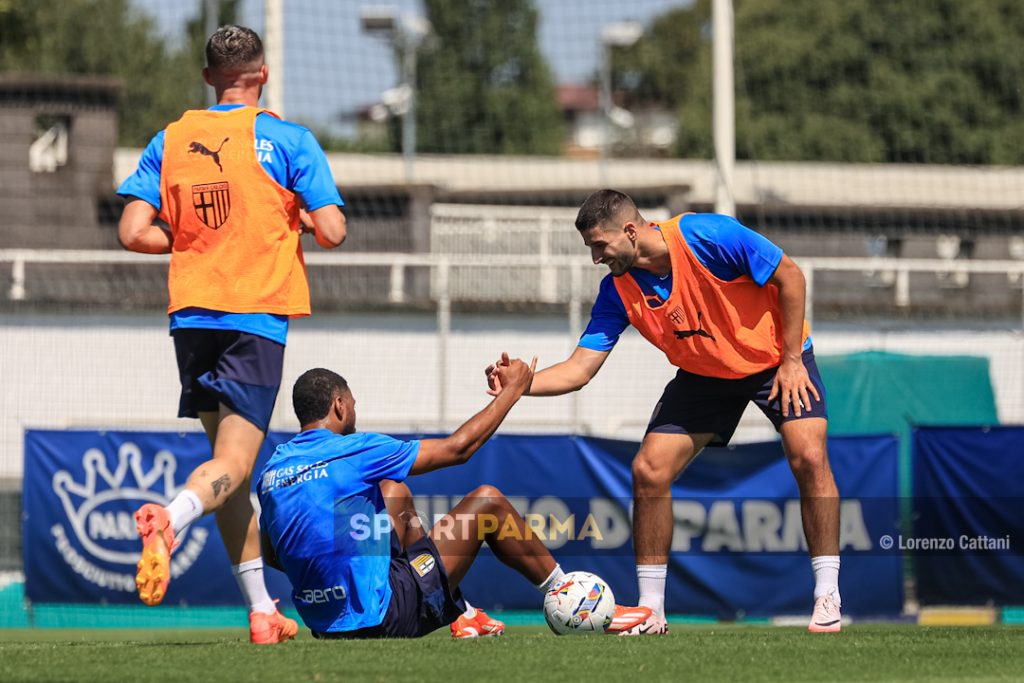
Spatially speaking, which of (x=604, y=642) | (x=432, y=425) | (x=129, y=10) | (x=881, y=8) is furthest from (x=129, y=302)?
(x=881, y=8)

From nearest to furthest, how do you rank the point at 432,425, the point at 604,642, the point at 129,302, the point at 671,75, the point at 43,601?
1. the point at 604,642
2. the point at 43,601
3. the point at 432,425
4. the point at 129,302
5. the point at 671,75

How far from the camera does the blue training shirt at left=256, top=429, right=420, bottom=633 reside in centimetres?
547

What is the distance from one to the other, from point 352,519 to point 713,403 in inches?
71.7

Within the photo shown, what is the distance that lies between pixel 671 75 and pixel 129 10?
80.1 feet

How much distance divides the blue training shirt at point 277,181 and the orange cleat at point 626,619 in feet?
5.93

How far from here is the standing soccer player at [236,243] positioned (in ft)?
18.8

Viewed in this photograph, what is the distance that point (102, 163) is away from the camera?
70.5ft

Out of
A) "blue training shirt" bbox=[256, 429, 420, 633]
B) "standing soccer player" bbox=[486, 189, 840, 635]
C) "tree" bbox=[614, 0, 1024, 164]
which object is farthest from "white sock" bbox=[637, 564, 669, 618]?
"tree" bbox=[614, 0, 1024, 164]

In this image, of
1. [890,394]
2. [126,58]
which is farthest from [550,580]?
[126,58]

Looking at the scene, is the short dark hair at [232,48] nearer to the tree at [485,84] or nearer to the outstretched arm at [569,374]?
the outstretched arm at [569,374]

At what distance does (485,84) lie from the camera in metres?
41.2

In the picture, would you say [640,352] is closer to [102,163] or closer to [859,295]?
[859,295]

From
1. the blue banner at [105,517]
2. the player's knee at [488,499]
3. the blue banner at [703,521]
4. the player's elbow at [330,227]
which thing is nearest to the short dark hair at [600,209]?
the player's elbow at [330,227]

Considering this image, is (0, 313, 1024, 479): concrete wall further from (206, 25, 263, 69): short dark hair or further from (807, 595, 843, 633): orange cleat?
(206, 25, 263, 69): short dark hair
